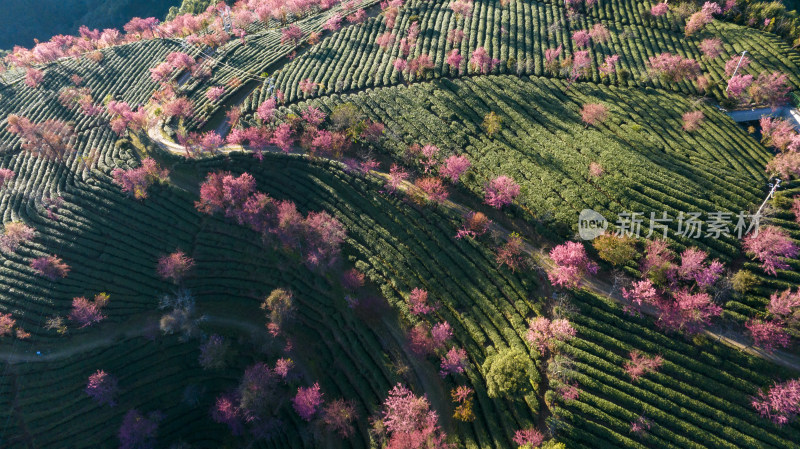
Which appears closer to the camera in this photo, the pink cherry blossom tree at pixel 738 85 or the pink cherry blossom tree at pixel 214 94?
the pink cherry blossom tree at pixel 738 85

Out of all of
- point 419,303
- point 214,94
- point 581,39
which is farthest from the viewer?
point 581,39

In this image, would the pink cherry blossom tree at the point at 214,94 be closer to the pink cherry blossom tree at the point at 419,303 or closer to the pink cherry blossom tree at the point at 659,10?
the pink cherry blossom tree at the point at 419,303

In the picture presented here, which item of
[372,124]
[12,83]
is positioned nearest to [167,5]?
[12,83]

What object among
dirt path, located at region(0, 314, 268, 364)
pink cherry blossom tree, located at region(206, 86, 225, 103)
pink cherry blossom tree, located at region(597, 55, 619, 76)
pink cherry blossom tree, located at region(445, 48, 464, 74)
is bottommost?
pink cherry blossom tree, located at region(597, 55, 619, 76)

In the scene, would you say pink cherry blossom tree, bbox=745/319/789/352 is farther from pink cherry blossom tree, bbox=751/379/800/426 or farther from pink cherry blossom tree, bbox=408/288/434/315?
pink cherry blossom tree, bbox=408/288/434/315

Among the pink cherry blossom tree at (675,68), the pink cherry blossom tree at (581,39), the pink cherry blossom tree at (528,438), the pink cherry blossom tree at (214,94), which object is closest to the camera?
the pink cherry blossom tree at (528,438)

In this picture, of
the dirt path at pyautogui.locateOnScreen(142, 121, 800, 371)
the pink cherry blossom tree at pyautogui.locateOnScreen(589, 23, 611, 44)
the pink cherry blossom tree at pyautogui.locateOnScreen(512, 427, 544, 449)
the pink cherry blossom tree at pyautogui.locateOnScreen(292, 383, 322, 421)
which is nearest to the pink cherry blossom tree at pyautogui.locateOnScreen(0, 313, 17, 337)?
the pink cherry blossom tree at pyautogui.locateOnScreen(292, 383, 322, 421)

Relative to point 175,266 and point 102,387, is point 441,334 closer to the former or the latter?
Answer: point 175,266

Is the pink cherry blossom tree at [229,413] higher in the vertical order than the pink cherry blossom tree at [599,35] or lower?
lower

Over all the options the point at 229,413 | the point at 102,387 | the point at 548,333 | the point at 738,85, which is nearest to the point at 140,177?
the point at 102,387

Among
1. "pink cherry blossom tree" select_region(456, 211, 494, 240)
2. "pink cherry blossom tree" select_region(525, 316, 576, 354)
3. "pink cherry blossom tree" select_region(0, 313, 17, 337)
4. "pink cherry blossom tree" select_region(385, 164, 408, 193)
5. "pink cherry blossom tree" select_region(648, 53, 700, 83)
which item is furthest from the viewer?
"pink cherry blossom tree" select_region(648, 53, 700, 83)

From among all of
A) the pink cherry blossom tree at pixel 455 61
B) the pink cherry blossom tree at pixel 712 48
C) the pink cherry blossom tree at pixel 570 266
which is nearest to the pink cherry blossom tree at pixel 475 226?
the pink cherry blossom tree at pixel 570 266
